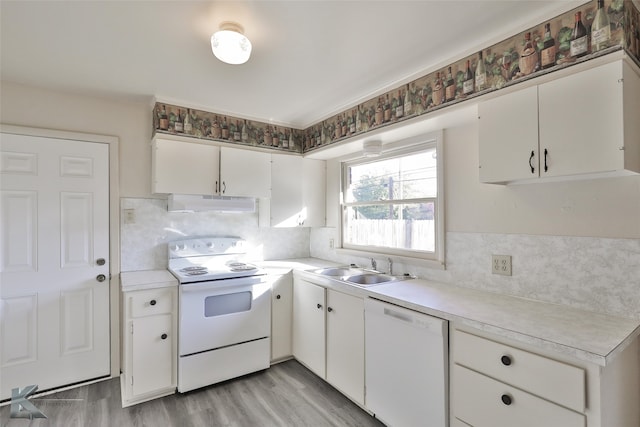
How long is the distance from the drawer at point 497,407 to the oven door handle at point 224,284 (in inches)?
65.9

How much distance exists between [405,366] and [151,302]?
1.83 metres

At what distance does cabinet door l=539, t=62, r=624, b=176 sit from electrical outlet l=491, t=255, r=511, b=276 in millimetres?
640

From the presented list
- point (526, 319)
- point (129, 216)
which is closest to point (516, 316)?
point (526, 319)

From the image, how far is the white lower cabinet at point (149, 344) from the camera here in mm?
2299

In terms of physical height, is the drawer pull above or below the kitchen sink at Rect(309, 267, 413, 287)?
below

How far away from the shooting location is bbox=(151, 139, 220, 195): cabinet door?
2.65 metres

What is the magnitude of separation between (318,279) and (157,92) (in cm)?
198

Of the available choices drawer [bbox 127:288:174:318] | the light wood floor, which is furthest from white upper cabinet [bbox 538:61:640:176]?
drawer [bbox 127:288:174:318]

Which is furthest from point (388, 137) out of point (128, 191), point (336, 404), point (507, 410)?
point (128, 191)

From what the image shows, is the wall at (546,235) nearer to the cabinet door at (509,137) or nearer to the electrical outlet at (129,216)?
the cabinet door at (509,137)

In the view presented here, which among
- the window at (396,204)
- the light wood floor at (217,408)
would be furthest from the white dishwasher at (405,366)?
the window at (396,204)

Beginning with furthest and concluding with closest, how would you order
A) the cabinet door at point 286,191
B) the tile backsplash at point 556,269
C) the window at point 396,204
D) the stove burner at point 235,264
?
1. the cabinet door at point 286,191
2. the stove burner at point 235,264
3. the window at point 396,204
4. the tile backsplash at point 556,269

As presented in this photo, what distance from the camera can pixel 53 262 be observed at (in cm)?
251

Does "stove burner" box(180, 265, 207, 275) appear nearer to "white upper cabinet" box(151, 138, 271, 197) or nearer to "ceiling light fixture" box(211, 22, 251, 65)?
"white upper cabinet" box(151, 138, 271, 197)
